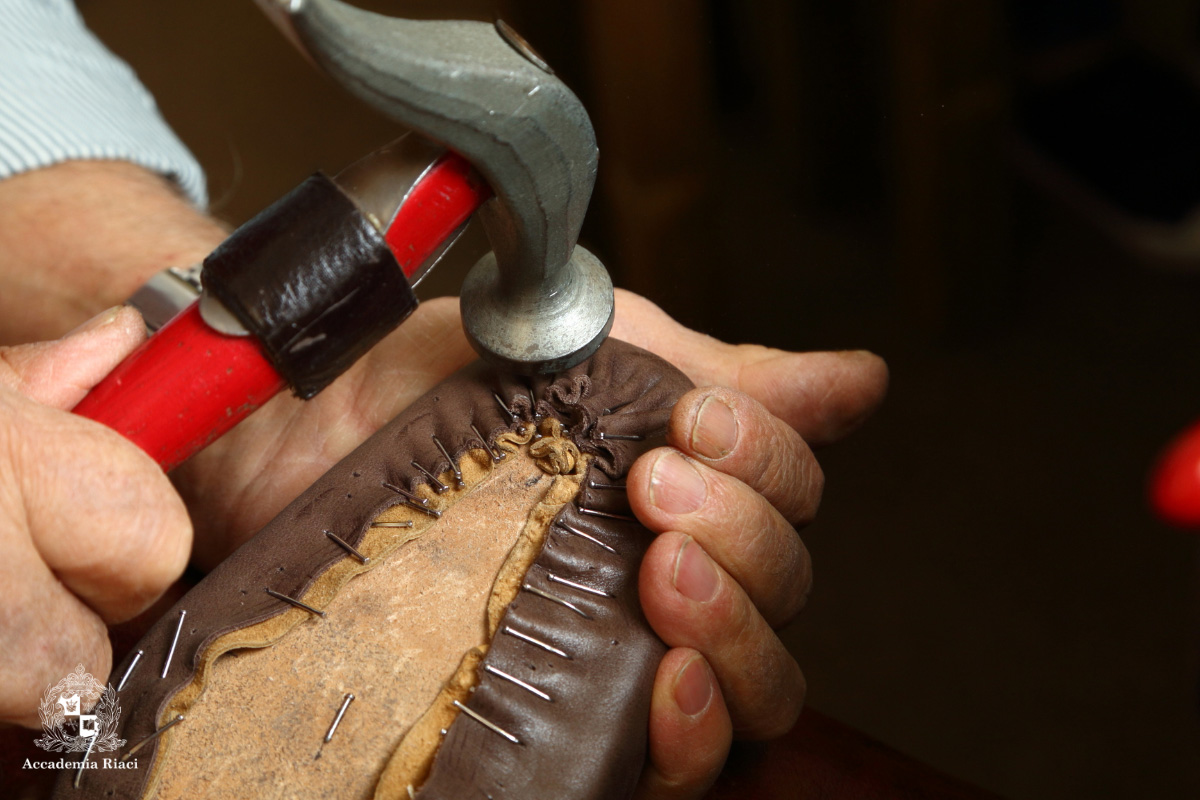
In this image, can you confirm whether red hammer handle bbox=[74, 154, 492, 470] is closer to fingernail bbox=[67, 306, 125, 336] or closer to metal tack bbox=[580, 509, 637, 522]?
fingernail bbox=[67, 306, 125, 336]

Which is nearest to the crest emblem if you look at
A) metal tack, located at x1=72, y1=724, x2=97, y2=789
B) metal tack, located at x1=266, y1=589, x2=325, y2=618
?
metal tack, located at x1=72, y1=724, x2=97, y2=789

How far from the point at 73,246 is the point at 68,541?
36.2 inches

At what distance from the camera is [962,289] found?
135cm

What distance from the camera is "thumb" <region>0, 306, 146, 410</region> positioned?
2.78 feet

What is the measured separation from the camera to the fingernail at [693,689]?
91 centimetres

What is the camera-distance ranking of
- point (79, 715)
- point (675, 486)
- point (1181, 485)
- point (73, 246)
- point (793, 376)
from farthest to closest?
point (73, 246) < point (793, 376) < point (675, 486) < point (79, 715) < point (1181, 485)

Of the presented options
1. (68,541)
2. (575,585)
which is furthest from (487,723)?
(68,541)

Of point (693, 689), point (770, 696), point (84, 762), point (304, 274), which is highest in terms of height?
point (304, 274)

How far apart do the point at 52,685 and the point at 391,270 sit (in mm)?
432

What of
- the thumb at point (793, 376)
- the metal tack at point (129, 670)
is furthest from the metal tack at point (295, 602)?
the thumb at point (793, 376)

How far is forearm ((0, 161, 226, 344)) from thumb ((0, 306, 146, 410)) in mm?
538

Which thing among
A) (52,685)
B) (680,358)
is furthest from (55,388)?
(680,358)

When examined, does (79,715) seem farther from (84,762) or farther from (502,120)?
(502,120)

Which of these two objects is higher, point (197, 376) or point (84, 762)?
point (197, 376)
